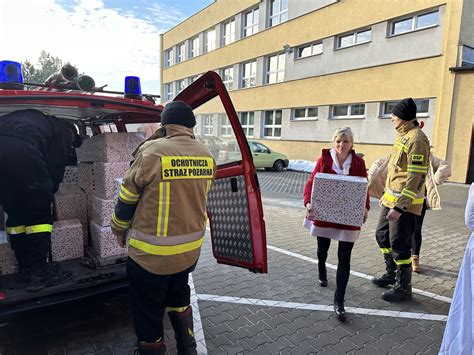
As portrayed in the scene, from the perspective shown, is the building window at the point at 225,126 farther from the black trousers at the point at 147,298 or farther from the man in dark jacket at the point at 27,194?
Answer: the man in dark jacket at the point at 27,194

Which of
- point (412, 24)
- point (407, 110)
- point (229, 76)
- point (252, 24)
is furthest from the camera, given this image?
point (229, 76)

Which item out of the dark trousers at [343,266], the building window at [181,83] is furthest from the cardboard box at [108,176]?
the building window at [181,83]

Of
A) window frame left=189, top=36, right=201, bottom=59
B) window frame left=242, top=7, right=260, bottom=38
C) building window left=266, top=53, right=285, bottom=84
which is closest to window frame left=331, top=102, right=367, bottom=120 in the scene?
building window left=266, top=53, right=285, bottom=84

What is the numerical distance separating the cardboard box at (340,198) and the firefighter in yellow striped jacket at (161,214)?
1351 millimetres

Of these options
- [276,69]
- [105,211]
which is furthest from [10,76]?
[276,69]

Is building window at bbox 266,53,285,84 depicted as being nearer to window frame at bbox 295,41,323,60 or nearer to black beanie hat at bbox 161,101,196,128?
window frame at bbox 295,41,323,60

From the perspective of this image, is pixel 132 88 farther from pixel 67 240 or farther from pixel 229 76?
pixel 229 76

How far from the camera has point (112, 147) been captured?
11.1ft

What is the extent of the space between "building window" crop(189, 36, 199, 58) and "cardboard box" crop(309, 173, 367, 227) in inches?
1142

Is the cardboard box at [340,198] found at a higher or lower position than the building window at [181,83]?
lower

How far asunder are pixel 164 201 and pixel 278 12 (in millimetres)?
21615

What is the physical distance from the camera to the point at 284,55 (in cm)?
2067

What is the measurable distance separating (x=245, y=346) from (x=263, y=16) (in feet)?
72.7

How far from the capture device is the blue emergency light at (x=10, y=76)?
2.73 meters
